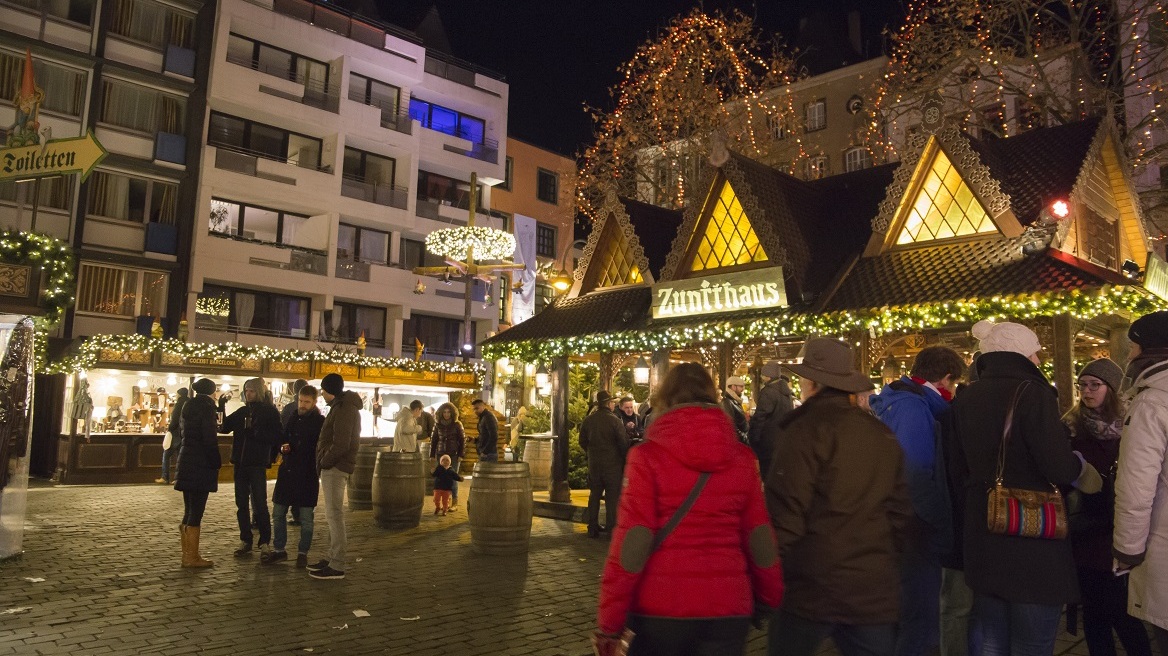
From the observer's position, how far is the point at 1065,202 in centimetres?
1028

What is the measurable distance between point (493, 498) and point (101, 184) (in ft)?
73.0

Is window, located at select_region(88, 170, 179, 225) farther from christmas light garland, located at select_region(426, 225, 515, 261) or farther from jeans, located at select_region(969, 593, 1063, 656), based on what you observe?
jeans, located at select_region(969, 593, 1063, 656)

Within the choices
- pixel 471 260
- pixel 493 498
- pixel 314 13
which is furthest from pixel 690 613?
pixel 314 13

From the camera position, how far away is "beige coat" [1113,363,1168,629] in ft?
11.3

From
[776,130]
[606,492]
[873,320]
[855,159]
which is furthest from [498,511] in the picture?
[776,130]

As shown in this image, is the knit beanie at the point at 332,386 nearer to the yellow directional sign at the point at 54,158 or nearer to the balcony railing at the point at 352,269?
the yellow directional sign at the point at 54,158

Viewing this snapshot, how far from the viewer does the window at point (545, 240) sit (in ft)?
138

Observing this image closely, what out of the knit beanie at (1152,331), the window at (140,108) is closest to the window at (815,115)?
the window at (140,108)

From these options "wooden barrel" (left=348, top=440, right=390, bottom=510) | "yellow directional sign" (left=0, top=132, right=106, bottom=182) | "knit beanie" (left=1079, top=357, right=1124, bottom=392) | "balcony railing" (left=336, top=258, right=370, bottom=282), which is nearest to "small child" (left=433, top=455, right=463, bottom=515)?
"wooden barrel" (left=348, top=440, right=390, bottom=510)

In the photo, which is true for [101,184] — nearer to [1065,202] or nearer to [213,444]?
[213,444]

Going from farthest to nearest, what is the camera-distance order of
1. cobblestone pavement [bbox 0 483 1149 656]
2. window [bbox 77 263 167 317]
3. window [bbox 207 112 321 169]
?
1. window [bbox 207 112 321 169]
2. window [bbox 77 263 167 317]
3. cobblestone pavement [bbox 0 483 1149 656]

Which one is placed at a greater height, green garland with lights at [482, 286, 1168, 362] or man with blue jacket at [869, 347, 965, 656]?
green garland with lights at [482, 286, 1168, 362]

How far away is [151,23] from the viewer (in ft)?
88.0

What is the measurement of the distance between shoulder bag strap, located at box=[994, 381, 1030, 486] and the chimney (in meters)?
42.8
